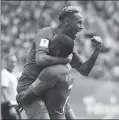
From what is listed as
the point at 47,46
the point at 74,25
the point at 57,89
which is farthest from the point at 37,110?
the point at 74,25

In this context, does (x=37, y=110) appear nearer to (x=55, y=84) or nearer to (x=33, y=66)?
(x=55, y=84)

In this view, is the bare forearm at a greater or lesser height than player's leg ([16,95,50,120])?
greater

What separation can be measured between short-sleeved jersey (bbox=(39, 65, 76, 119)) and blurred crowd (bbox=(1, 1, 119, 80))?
9557 mm

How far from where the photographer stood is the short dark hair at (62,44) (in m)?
4.49

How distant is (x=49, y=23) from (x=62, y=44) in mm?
10475

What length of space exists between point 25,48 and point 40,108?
9943mm

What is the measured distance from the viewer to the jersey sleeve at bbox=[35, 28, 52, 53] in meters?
4.57

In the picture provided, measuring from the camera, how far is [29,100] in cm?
468

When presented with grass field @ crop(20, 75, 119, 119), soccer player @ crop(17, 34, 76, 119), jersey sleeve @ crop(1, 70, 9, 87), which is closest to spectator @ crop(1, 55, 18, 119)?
jersey sleeve @ crop(1, 70, 9, 87)

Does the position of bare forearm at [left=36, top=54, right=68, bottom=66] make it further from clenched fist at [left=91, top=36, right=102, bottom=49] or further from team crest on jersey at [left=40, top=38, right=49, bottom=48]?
clenched fist at [left=91, top=36, right=102, bottom=49]

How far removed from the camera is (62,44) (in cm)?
448

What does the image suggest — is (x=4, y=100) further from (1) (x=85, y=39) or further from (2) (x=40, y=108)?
(1) (x=85, y=39)

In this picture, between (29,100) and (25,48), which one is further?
(25,48)

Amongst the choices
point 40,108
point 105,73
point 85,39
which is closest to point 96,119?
point 105,73
